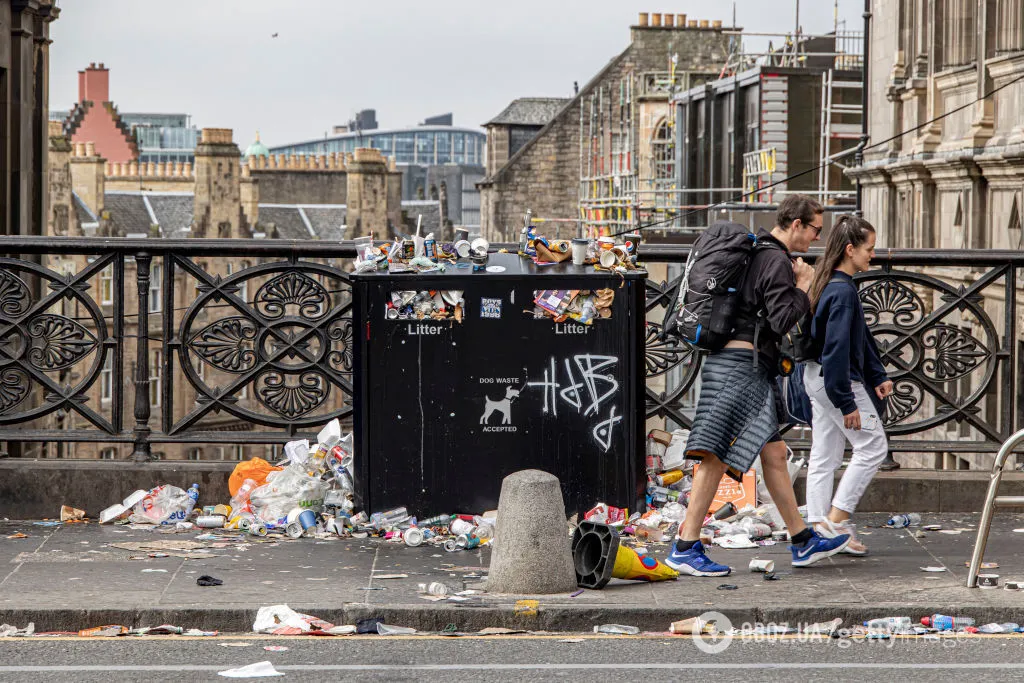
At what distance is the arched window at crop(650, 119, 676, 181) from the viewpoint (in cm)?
6003

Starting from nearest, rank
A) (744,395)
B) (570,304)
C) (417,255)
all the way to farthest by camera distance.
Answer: (744,395)
(570,304)
(417,255)

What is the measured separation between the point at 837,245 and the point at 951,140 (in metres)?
17.1

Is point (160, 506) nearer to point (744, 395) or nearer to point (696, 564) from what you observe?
point (696, 564)

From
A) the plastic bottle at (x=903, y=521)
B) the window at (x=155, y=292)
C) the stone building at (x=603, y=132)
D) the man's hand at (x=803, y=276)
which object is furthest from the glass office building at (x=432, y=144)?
the man's hand at (x=803, y=276)

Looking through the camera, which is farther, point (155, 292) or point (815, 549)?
point (155, 292)

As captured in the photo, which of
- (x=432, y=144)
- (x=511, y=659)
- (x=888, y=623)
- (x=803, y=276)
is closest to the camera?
(x=511, y=659)

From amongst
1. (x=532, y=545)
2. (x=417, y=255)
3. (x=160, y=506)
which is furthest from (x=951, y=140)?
(x=532, y=545)

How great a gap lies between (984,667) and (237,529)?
14.2 ft

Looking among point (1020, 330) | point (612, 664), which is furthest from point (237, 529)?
point (1020, 330)

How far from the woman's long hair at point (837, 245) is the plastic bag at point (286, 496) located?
3.09 m

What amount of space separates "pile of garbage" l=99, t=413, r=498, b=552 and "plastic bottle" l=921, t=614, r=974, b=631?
8.08 ft

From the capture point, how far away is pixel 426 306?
8.21 meters

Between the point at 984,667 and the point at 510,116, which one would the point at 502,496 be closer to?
the point at 984,667

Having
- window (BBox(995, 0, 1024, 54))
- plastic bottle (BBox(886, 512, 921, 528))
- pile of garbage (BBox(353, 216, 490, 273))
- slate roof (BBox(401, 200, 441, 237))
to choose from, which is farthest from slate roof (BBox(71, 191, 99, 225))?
plastic bottle (BBox(886, 512, 921, 528))
